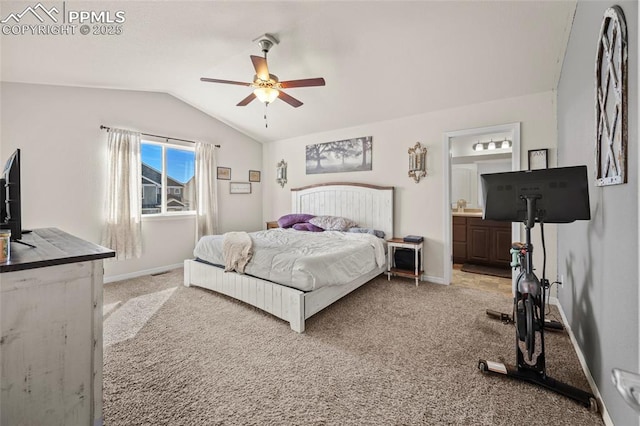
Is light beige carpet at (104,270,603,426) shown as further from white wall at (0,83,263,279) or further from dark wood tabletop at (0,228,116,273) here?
white wall at (0,83,263,279)

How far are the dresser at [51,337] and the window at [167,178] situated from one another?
3.37 m

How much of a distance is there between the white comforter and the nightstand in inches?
9.6

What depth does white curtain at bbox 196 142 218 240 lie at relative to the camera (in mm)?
4809

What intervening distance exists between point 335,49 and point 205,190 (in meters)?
3.25

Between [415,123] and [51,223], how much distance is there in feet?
16.8

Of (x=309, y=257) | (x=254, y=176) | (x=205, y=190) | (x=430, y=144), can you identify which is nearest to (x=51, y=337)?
(x=309, y=257)

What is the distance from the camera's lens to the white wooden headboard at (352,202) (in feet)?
13.9

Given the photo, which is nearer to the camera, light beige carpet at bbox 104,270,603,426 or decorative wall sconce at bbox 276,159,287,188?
light beige carpet at bbox 104,270,603,426

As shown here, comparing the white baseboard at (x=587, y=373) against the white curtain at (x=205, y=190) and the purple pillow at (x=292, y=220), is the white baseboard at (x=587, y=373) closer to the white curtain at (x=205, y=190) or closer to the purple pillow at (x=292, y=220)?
the purple pillow at (x=292, y=220)

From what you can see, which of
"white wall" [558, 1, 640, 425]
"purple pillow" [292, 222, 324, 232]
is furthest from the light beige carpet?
"purple pillow" [292, 222, 324, 232]

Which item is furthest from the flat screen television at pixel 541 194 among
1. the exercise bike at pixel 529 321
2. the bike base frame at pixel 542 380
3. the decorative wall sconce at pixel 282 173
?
the decorative wall sconce at pixel 282 173

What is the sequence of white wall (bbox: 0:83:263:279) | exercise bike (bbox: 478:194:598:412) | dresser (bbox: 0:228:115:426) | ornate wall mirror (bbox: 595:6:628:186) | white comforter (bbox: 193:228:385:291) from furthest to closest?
white wall (bbox: 0:83:263:279) → white comforter (bbox: 193:228:385:291) → exercise bike (bbox: 478:194:598:412) → ornate wall mirror (bbox: 595:6:628:186) → dresser (bbox: 0:228:115:426)

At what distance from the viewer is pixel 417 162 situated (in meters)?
3.96

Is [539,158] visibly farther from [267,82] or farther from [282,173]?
[282,173]
